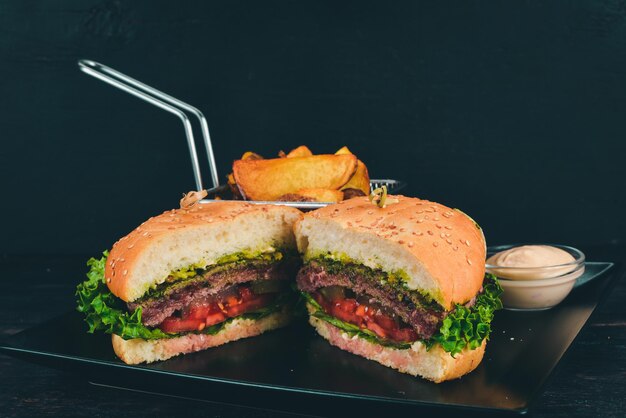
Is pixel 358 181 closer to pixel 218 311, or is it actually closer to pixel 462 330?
pixel 218 311

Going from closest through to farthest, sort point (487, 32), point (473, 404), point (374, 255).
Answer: point (473, 404) → point (374, 255) → point (487, 32)

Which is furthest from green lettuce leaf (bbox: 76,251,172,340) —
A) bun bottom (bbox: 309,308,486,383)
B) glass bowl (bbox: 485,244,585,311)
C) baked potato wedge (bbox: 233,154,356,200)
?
glass bowl (bbox: 485,244,585,311)

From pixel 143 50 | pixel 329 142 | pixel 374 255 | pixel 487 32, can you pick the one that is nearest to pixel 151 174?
pixel 143 50

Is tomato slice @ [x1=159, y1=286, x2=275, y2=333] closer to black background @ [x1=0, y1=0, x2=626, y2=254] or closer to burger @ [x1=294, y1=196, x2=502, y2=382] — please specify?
burger @ [x1=294, y1=196, x2=502, y2=382]

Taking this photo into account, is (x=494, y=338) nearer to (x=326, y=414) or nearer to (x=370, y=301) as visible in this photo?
(x=370, y=301)

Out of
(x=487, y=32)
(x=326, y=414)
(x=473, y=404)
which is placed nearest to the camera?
(x=473, y=404)

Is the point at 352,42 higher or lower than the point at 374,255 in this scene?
higher

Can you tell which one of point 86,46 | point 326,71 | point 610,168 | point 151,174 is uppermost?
point 86,46
